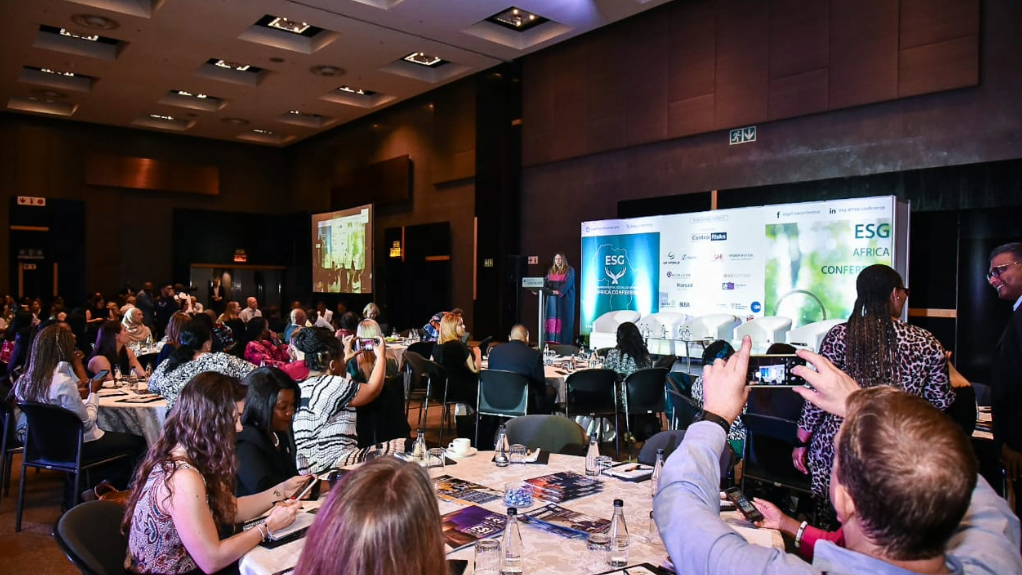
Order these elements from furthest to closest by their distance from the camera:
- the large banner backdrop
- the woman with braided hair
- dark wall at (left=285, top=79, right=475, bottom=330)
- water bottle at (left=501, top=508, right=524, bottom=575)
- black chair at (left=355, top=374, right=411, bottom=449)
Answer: dark wall at (left=285, top=79, right=475, bottom=330) → the large banner backdrop → black chair at (left=355, top=374, right=411, bottom=449) → the woman with braided hair → water bottle at (left=501, top=508, right=524, bottom=575)

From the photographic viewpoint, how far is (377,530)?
999mm

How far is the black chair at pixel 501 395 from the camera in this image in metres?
5.58

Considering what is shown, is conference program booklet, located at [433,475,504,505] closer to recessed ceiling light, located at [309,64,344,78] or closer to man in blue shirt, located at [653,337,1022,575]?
man in blue shirt, located at [653,337,1022,575]

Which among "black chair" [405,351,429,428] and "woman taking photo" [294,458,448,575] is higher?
"woman taking photo" [294,458,448,575]

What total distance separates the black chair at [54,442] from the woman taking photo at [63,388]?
0.05 meters

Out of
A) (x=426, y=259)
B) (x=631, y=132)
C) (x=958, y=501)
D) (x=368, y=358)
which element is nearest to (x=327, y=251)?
(x=426, y=259)

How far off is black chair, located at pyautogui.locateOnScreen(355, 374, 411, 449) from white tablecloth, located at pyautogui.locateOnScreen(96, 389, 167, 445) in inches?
57.3

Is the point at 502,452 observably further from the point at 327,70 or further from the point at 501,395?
the point at 327,70

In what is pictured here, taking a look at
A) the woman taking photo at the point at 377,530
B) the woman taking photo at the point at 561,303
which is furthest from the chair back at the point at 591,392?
the woman taking photo at the point at 561,303

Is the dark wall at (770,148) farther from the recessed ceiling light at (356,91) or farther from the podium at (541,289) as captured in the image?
the recessed ceiling light at (356,91)

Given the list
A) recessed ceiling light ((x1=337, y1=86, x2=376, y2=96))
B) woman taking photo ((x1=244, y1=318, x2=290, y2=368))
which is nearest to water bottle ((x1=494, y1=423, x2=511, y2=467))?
woman taking photo ((x1=244, y1=318, x2=290, y2=368))

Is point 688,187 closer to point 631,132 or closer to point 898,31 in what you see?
point 631,132

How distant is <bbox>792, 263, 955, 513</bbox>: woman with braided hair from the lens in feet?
8.81

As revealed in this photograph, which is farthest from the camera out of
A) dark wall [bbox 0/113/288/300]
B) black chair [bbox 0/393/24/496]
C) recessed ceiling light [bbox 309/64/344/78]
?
dark wall [bbox 0/113/288/300]
